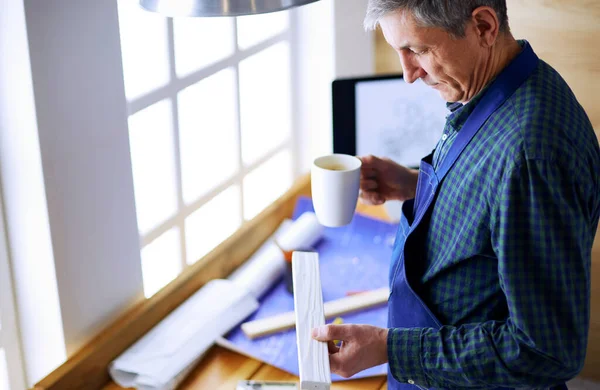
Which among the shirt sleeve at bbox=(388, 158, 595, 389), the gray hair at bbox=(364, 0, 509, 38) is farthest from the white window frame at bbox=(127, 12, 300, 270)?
the shirt sleeve at bbox=(388, 158, 595, 389)

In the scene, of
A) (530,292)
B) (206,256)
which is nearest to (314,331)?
(530,292)

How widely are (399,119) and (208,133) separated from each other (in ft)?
1.68

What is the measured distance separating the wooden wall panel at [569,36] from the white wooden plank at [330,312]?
0.62m

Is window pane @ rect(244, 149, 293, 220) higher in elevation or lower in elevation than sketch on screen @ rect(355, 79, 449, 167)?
lower

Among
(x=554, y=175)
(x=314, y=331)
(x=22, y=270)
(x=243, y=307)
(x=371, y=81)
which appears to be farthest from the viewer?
(x=371, y=81)

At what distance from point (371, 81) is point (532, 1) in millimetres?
440

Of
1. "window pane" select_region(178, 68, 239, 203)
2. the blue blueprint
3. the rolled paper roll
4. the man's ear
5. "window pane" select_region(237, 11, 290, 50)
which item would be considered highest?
the man's ear

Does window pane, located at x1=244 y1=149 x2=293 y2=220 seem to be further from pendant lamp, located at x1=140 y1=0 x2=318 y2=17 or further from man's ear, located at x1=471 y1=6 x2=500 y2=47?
pendant lamp, located at x1=140 y1=0 x2=318 y2=17

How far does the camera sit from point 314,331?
131cm

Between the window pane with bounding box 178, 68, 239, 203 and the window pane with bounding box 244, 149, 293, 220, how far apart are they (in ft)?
0.49

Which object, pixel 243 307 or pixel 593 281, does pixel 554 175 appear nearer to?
pixel 243 307

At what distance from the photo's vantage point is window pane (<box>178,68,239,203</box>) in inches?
79.4

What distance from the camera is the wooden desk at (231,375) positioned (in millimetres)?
1598

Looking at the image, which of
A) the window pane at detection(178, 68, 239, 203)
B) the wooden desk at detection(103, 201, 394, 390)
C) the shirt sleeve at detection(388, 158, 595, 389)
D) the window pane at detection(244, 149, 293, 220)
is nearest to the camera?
the shirt sleeve at detection(388, 158, 595, 389)
